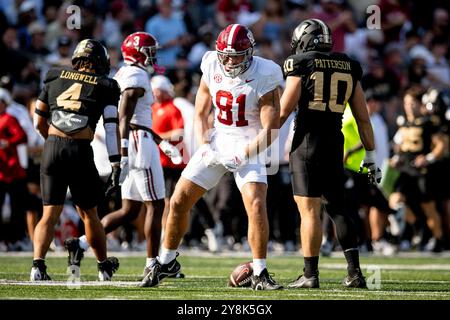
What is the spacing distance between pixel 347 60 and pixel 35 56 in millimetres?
7900

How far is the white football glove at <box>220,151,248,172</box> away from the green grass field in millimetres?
985

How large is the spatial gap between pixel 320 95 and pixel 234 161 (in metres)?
0.91

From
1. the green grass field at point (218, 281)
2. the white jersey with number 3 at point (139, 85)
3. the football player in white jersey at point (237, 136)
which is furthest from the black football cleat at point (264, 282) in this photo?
the white jersey with number 3 at point (139, 85)

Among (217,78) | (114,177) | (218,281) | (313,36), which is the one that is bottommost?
(218,281)

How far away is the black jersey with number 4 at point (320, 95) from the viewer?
8.81 m

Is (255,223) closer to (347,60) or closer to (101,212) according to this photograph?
(347,60)

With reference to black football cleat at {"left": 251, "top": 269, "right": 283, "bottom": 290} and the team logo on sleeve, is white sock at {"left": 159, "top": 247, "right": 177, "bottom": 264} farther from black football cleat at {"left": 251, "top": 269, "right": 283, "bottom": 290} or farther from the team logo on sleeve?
the team logo on sleeve

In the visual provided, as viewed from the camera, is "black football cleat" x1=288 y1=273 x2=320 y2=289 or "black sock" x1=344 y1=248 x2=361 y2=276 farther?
"black sock" x1=344 y1=248 x2=361 y2=276

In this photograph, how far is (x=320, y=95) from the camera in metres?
8.84

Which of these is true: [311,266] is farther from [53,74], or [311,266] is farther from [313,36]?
[53,74]

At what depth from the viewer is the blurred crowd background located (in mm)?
14344

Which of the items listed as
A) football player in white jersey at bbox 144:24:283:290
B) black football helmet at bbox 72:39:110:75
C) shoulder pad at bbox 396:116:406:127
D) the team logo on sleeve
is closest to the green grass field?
football player in white jersey at bbox 144:24:283:290

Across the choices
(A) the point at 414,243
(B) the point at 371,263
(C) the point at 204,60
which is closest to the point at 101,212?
(B) the point at 371,263

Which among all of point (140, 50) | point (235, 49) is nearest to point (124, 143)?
point (140, 50)
